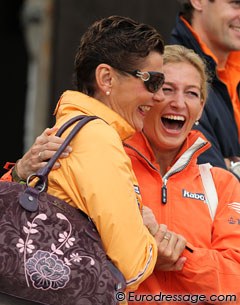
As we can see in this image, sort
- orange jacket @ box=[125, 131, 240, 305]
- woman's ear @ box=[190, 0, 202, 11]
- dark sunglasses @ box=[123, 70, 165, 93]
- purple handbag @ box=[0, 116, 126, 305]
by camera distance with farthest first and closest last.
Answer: woman's ear @ box=[190, 0, 202, 11] → orange jacket @ box=[125, 131, 240, 305] → dark sunglasses @ box=[123, 70, 165, 93] → purple handbag @ box=[0, 116, 126, 305]

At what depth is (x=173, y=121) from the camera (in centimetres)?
442

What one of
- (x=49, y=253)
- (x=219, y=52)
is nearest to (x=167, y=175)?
(x=49, y=253)

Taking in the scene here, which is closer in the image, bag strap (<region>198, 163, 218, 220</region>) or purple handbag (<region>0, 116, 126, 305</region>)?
purple handbag (<region>0, 116, 126, 305</region>)

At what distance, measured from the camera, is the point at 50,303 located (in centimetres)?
343

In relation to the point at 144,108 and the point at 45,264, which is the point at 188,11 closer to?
the point at 144,108

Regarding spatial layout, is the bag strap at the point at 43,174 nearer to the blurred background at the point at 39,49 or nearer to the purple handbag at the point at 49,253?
the purple handbag at the point at 49,253

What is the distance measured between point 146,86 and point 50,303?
0.98 metres

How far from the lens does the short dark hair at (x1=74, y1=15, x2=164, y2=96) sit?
3.90 metres

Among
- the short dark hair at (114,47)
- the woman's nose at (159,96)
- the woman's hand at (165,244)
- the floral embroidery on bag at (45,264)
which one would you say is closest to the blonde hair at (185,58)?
the woman's nose at (159,96)

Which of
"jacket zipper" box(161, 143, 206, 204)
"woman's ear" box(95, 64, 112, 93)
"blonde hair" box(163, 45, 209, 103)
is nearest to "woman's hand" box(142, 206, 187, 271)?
"jacket zipper" box(161, 143, 206, 204)

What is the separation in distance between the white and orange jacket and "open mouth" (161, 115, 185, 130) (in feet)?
2.38

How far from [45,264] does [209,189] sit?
1041 millimetres

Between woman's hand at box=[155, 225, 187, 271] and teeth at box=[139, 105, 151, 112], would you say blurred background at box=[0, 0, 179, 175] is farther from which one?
woman's hand at box=[155, 225, 187, 271]

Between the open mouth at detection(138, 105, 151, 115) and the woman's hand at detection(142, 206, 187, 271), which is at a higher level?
the open mouth at detection(138, 105, 151, 115)
